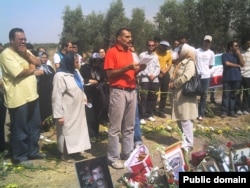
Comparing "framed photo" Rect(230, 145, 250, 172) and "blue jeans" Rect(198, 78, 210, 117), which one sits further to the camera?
"blue jeans" Rect(198, 78, 210, 117)

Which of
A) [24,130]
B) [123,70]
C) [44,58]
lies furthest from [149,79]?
[24,130]

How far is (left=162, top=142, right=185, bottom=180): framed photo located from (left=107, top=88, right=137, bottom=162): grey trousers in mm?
1014

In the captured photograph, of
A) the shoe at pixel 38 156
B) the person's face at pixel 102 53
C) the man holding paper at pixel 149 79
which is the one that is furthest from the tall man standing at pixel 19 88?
the man holding paper at pixel 149 79

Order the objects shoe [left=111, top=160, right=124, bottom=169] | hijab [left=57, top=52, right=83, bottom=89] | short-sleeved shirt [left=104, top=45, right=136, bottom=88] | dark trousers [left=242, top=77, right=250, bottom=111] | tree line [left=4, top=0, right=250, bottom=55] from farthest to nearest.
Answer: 1. tree line [left=4, top=0, right=250, bottom=55]
2. dark trousers [left=242, top=77, right=250, bottom=111]
3. hijab [left=57, top=52, right=83, bottom=89]
4. shoe [left=111, top=160, right=124, bottom=169]
5. short-sleeved shirt [left=104, top=45, right=136, bottom=88]

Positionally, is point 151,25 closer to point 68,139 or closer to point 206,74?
point 206,74

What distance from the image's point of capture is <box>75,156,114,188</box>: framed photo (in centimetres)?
357

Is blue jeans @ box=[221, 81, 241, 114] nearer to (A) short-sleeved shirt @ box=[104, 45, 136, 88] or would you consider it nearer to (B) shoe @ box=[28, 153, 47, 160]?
(A) short-sleeved shirt @ box=[104, 45, 136, 88]

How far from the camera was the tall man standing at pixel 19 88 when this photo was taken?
4.56m

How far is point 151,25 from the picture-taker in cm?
3156

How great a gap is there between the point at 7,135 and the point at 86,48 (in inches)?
1214

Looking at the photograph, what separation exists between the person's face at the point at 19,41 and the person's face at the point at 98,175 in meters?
2.05

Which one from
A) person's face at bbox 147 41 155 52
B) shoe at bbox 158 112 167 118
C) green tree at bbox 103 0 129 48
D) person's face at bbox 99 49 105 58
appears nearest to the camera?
person's face at bbox 99 49 105 58

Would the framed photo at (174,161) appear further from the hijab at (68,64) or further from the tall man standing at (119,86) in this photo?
the hijab at (68,64)

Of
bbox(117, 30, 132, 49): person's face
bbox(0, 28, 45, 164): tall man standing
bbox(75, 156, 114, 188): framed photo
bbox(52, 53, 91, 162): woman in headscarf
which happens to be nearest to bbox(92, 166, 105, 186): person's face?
bbox(75, 156, 114, 188): framed photo
